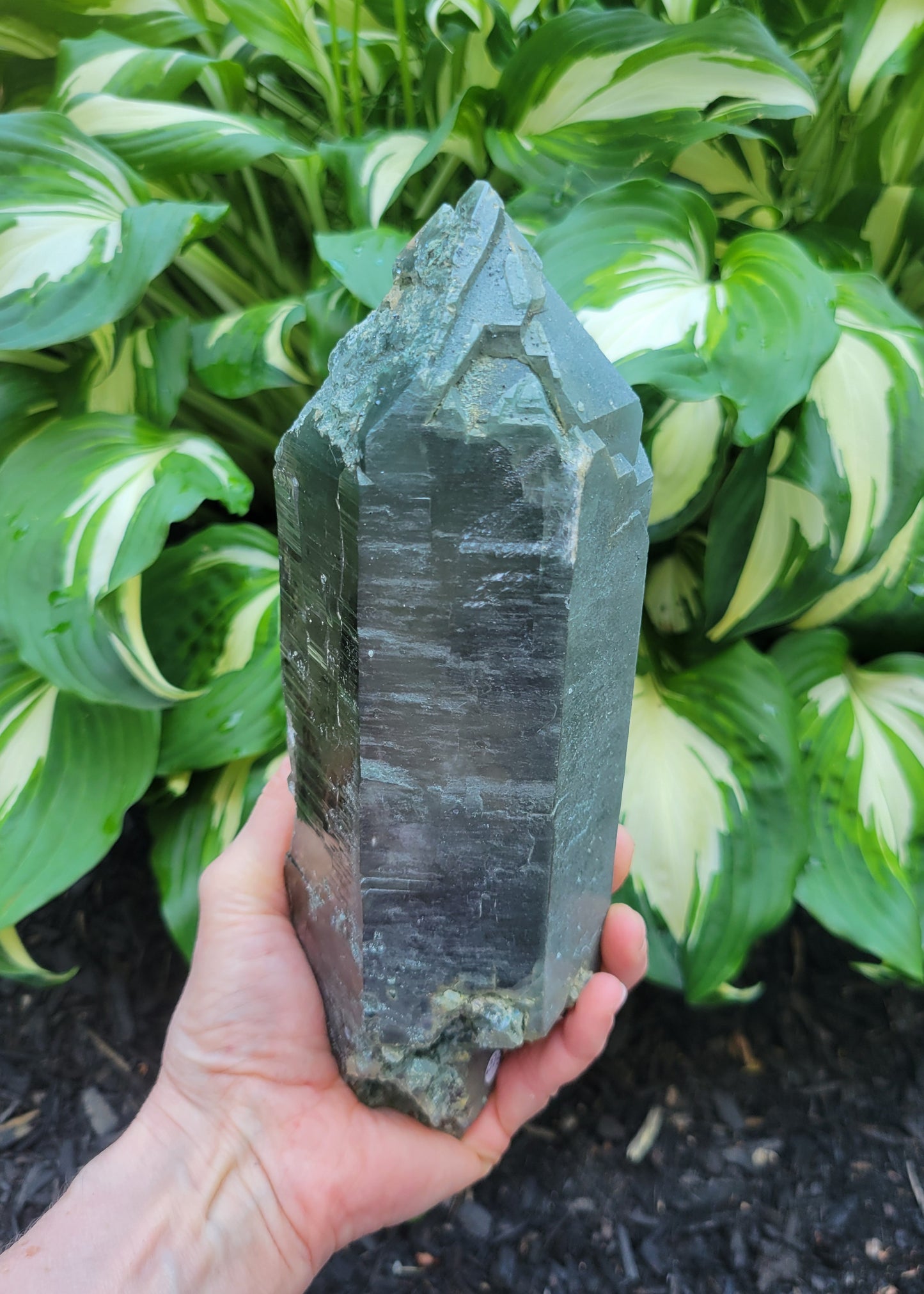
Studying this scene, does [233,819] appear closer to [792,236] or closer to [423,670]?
[423,670]

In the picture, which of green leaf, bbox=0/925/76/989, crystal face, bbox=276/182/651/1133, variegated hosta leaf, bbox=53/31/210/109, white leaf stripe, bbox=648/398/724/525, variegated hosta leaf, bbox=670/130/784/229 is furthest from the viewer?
variegated hosta leaf, bbox=670/130/784/229

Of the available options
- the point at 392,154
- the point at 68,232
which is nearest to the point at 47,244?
the point at 68,232

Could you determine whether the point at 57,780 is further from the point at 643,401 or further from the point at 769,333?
the point at 769,333

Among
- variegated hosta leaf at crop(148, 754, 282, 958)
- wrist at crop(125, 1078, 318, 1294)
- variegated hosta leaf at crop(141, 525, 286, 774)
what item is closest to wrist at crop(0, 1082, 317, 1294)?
wrist at crop(125, 1078, 318, 1294)

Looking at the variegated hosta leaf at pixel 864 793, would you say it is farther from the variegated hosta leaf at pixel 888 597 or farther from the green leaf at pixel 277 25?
the green leaf at pixel 277 25

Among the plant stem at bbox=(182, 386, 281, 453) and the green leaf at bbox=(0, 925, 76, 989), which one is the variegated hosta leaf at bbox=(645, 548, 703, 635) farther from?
the green leaf at bbox=(0, 925, 76, 989)
